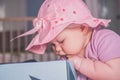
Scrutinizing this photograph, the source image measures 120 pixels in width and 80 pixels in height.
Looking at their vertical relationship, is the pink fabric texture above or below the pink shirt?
above

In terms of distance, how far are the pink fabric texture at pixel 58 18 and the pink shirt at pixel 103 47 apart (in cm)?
4

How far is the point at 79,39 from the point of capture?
0.97m

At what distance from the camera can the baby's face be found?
3.13 feet

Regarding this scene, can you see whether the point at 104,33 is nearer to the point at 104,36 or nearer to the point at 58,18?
the point at 104,36

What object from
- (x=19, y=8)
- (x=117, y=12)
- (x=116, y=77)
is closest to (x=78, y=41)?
(x=116, y=77)

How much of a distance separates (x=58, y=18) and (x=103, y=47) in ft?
0.49

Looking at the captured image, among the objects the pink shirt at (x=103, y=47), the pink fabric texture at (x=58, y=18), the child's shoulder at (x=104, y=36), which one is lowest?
the pink shirt at (x=103, y=47)

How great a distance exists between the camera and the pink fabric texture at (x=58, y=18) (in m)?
0.94

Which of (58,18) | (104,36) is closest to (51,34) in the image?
(58,18)

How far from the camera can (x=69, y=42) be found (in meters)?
0.95

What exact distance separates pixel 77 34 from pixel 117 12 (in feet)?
17.3

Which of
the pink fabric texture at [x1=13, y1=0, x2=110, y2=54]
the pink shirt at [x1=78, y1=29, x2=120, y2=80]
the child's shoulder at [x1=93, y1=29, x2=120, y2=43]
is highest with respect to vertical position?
the pink fabric texture at [x1=13, y1=0, x2=110, y2=54]

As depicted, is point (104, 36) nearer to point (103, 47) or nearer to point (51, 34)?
point (103, 47)

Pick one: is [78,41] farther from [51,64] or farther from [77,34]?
[51,64]
